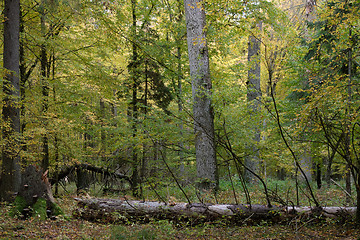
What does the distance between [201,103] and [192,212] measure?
3.93 m

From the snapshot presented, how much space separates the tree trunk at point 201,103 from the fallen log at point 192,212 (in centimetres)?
238

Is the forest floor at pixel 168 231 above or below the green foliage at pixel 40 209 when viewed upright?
below

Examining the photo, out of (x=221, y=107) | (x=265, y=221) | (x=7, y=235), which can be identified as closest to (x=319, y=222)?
(x=265, y=221)

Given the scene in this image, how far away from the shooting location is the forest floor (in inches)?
Answer: 177

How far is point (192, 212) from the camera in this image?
5715mm

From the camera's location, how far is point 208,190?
26.3 ft

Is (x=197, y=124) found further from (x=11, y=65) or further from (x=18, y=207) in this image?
(x=11, y=65)

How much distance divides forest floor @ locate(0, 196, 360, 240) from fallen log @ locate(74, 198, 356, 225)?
17 cm

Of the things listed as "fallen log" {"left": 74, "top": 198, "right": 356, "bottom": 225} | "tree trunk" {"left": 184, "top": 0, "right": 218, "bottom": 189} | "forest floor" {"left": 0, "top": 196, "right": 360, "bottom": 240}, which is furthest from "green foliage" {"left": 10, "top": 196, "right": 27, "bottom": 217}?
"tree trunk" {"left": 184, "top": 0, "right": 218, "bottom": 189}

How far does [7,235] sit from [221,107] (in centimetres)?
618

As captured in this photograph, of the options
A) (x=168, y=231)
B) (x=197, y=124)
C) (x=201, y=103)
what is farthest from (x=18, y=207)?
(x=201, y=103)

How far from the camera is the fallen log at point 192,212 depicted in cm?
532

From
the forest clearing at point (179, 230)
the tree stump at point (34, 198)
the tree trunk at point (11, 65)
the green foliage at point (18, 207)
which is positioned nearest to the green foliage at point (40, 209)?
the tree stump at point (34, 198)

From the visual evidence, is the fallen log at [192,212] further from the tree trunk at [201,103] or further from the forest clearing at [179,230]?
the tree trunk at [201,103]
